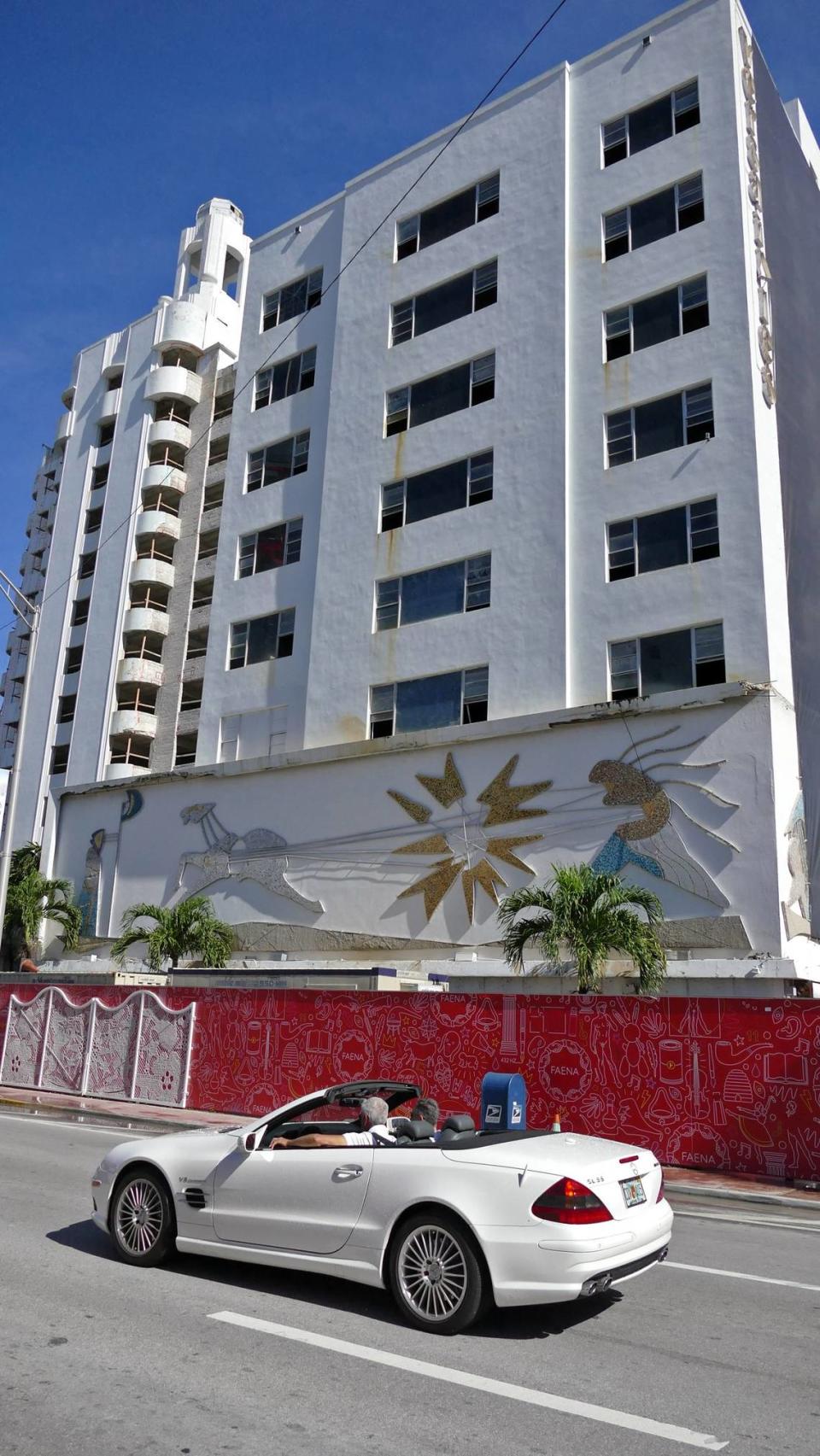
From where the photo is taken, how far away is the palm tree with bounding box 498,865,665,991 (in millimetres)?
18500

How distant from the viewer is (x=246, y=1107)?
691 inches

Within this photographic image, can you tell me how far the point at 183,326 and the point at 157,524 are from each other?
352 inches

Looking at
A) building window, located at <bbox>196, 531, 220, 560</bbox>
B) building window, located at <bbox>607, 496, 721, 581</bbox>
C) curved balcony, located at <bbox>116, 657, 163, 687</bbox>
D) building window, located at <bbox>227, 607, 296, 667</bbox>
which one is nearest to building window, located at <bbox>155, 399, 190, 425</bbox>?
building window, located at <bbox>196, 531, 220, 560</bbox>

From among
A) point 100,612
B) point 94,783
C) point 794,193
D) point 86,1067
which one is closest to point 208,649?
point 94,783

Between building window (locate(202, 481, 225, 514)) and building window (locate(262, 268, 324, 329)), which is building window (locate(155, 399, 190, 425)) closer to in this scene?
building window (locate(202, 481, 225, 514))

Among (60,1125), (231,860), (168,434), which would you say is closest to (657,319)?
(231,860)

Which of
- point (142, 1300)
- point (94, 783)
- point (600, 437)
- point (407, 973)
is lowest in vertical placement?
point (142, 1300)

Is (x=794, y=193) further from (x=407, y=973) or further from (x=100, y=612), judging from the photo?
(x=100, y=612)

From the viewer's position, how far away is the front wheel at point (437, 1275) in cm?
Answer: 583

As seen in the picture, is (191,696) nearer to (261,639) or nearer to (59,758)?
(261,639)

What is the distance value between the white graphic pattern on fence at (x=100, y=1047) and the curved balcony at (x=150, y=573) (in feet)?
71.2

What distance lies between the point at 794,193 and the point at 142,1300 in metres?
32.2

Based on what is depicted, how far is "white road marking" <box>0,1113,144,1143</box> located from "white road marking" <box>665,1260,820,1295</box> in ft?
30.1

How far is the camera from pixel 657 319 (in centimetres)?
2605
